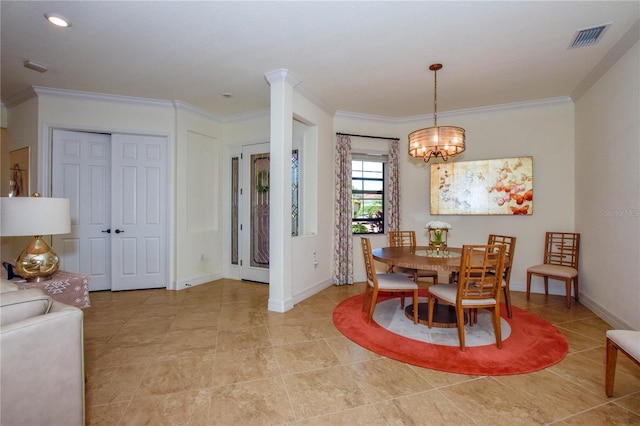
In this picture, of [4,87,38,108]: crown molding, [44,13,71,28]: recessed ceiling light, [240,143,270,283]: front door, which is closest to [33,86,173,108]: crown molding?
[4,87,38,108]: crown molding

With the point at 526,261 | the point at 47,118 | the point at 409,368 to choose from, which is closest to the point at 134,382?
the point at 409,368

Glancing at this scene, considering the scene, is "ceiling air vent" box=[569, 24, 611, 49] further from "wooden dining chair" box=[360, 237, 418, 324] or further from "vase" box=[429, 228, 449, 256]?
"wooden dining chair" box=[360, 237, 418, 324]

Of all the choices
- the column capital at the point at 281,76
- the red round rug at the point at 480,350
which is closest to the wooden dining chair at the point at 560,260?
the red round rug at the point at 480,350

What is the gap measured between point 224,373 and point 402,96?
3.97m

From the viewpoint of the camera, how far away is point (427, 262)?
2.84 meters

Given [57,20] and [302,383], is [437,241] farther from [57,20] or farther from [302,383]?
[57,20]

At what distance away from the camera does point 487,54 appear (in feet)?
10.2

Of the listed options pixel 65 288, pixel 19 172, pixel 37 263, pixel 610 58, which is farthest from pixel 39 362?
pixel 610 58

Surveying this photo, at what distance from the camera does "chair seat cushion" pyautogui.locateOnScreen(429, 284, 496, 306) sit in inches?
104

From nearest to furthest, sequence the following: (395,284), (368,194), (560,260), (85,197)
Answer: (395,284)
(560,260)
(85,197)
(368,194)

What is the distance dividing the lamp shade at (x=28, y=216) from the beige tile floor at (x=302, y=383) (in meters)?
1.12

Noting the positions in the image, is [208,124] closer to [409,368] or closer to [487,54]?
[487,54]

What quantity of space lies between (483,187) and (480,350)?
290 cm

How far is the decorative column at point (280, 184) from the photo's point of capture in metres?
3.54
